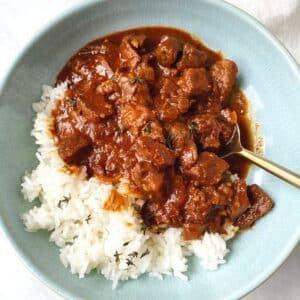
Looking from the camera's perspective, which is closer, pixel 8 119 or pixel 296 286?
pixel 8 119

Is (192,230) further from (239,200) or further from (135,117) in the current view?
(135,117)

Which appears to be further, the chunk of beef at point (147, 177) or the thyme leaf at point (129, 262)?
the thyme leaf at point (129, 262)

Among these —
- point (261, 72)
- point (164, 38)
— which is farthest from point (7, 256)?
point (261, 72)

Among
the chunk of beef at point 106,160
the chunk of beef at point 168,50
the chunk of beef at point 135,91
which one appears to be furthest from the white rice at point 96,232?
the chunk of beef at point 168,50

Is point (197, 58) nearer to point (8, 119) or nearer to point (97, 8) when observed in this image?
point (97, 8)

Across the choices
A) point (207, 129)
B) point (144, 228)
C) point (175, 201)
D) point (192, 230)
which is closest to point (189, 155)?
point (207, 129)

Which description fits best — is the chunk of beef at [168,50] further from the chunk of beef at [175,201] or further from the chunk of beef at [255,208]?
the chunk of beef at [255,208]
